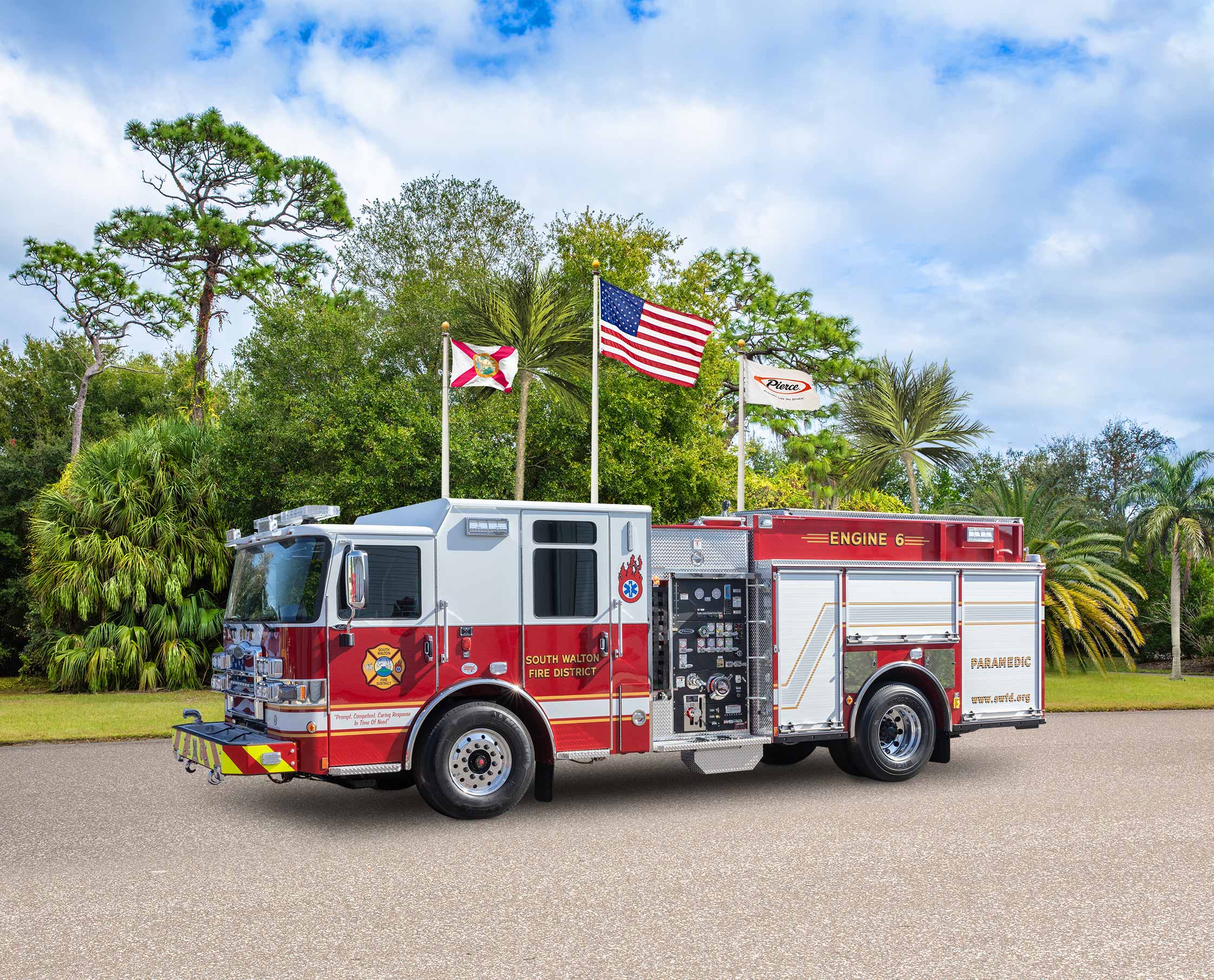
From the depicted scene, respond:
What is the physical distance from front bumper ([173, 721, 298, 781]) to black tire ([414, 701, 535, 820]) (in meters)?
1.02

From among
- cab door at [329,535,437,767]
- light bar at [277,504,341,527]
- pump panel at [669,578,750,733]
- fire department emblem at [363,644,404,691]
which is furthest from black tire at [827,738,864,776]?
light bar at [277,504,341,527]

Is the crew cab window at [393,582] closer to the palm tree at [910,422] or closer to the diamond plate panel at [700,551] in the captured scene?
the diamond plate panel at [700,551]

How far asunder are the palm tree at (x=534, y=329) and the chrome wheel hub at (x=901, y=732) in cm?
868

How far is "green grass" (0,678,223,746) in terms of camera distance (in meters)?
13.9

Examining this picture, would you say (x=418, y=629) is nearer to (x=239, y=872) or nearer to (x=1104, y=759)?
(x=239, y=872)

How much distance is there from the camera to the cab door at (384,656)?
846 centimetres

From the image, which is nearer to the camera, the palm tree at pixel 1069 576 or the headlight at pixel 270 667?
the headlight at pixel 270 667

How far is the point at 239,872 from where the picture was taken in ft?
23.4

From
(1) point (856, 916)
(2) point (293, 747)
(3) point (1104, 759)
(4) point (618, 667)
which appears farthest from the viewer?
(3) point (1104, 759)

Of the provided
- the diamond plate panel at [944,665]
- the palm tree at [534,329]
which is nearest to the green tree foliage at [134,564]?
the palm tree at [534,329]

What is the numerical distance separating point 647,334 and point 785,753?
6454mm

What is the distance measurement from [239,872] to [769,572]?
5.33 meters

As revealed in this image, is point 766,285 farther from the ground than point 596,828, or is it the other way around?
point 766,285

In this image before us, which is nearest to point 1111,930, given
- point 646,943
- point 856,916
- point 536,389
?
point 856,916
